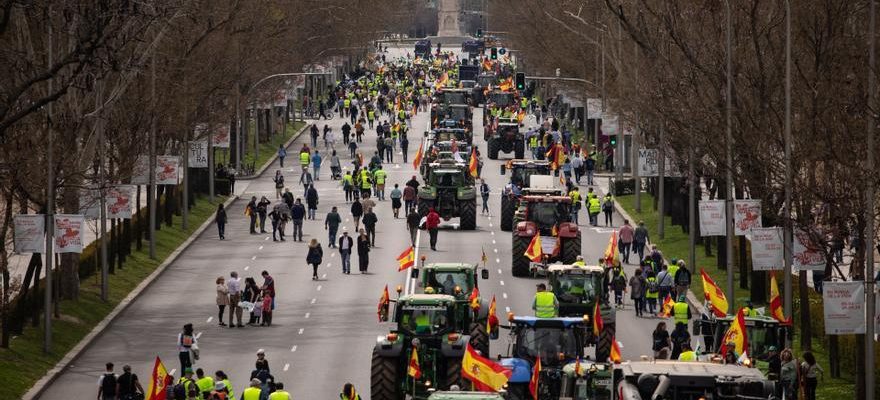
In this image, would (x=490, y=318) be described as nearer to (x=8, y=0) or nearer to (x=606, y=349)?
(x=606, y=349)

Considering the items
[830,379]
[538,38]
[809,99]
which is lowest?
[830,379]

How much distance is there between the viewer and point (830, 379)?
42.4 metres

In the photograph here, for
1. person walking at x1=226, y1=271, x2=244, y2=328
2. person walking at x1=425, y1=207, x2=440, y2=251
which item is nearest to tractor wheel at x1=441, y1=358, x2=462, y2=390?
person walking at x1=226, y1=271, x2=244, y2=328

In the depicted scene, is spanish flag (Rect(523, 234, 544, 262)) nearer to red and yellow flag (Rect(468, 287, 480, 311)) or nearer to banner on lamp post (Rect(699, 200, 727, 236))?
banner on lamp post (Rect(699, 200, 727, 236))

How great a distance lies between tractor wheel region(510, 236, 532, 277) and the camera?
2285 inches

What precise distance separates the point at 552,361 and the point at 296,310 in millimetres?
17584

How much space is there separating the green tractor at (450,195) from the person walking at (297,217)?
4.27 m

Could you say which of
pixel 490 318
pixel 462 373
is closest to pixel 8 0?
pixel 462 373

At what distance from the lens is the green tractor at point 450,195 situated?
69875 mm

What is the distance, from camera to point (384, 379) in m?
36.0

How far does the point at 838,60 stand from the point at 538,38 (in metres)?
80.8

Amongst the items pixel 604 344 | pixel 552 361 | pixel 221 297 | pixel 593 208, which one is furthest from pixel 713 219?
pixel 593 208

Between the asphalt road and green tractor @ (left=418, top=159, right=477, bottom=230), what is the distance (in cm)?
63

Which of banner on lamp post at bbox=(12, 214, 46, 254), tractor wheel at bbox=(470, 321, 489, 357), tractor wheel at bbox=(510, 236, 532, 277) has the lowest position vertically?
tractor wheel at bbox=(470, 321, 489, 357)
